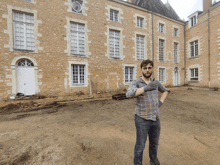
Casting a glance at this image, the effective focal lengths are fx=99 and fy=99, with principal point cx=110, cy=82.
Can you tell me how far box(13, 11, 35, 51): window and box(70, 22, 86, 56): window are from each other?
3.13m

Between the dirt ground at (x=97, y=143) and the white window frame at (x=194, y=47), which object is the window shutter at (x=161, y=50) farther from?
the dirt ground at (x=97, y=143)

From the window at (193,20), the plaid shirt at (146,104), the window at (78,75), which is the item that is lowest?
the plaid shirt at (146,104)

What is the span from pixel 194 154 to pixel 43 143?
3.57m

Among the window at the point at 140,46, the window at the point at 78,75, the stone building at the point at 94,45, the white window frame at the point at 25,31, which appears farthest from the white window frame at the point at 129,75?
the white window frame at the point at 25,31

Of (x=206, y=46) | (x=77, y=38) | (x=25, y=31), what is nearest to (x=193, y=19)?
→ (x=206, y=46)

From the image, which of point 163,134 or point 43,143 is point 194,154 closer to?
point 163,134

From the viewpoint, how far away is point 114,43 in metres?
11.4

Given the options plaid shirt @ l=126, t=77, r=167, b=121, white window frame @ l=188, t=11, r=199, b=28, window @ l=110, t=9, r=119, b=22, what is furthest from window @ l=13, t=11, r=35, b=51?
white window frame @ l=188, t=11, r=199, b=28

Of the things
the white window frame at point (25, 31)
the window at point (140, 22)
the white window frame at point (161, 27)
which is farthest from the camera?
the white window frame at point (161, 27)

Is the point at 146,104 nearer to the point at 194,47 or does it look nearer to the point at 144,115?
the point at 144,115

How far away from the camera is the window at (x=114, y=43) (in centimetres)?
1127

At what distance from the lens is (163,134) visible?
116 inches

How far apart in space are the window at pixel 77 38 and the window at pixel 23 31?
123 inches

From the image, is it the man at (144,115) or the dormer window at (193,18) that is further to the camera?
the dormer window at (193,18)
